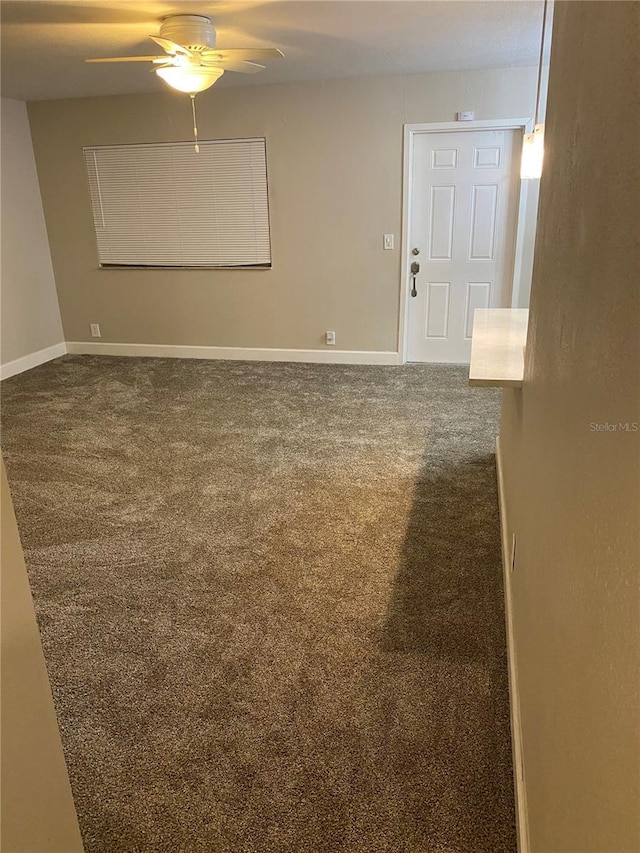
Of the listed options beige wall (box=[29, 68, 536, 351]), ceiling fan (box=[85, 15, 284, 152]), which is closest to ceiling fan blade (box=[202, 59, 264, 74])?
ceiling fan (box=[85, 15, 284, 152])

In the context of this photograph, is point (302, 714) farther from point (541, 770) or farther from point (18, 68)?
point (18, 68)

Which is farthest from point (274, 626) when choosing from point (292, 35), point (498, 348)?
point (292, 35)

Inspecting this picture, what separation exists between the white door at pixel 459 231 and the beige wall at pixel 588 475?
3686mm

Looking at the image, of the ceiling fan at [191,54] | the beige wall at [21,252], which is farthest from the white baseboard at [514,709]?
the beige wall at [21,252]

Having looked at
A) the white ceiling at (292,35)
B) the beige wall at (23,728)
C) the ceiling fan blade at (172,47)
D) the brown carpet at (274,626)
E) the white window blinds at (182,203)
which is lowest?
the brown carpet at (274,626)

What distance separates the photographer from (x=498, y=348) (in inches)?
106

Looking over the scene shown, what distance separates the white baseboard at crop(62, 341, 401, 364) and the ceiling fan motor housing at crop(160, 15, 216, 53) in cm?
299

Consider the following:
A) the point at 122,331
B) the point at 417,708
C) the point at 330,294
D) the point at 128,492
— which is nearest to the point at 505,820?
the point at 417,708

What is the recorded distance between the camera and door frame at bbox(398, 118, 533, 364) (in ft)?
16.1

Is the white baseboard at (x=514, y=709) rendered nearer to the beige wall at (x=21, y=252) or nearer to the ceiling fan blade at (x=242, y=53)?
the ceiling fan blade at (x=242, y=53)

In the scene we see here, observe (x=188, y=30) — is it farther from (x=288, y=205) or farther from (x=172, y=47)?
(x=288, y=205)

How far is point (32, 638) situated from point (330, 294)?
4.86 meters

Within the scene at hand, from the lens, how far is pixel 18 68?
4.31 meters

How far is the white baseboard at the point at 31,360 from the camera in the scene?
5.64m
